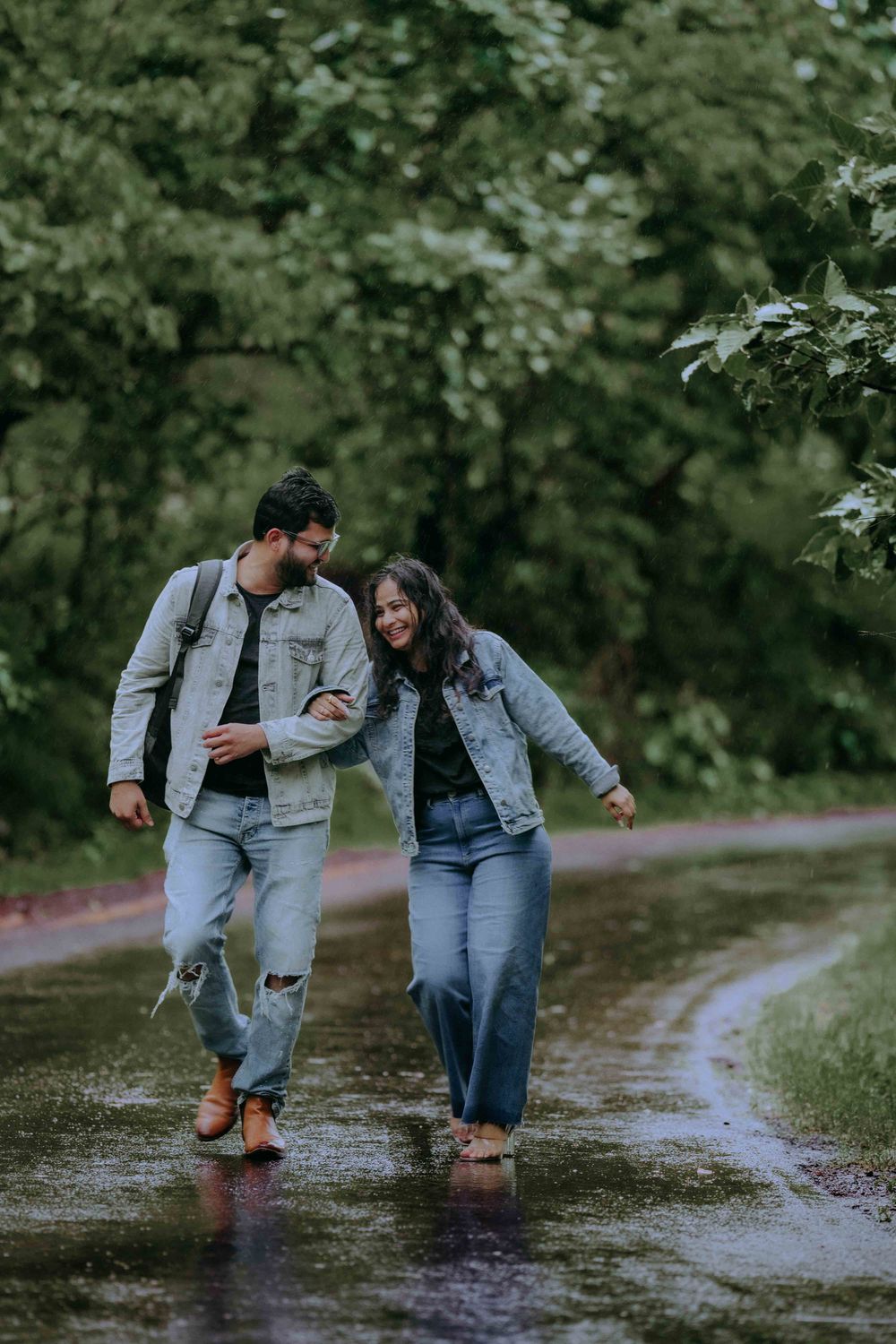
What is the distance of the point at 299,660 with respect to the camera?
21.6 feet

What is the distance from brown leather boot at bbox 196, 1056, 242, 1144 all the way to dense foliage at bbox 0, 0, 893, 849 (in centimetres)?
783

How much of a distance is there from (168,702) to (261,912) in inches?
27.8

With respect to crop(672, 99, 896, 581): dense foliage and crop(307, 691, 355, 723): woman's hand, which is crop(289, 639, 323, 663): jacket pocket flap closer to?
crop(307, 691, 355, 723): woman's hand

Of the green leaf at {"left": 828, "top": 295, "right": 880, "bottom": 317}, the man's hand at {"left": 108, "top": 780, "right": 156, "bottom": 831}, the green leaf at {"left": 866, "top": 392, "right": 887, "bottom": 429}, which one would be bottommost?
the man's hand at {"left": 108, "top": 780, "right": 156, "bottom": 831}

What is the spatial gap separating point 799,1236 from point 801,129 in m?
17.4

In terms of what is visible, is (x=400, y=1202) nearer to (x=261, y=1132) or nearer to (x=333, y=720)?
(x=261, y=1132)

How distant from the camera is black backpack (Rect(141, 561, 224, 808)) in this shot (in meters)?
6.55

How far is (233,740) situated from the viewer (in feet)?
20.9

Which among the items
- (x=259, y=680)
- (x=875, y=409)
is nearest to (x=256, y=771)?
(x=259, y=680)

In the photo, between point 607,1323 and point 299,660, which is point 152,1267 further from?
point 299,660

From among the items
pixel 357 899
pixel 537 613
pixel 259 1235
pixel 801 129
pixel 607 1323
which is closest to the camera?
pixel 607 1323

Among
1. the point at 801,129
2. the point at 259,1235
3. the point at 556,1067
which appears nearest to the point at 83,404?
the point at 801,129

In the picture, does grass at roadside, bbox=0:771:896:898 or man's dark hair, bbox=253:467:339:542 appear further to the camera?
grass at roadside, bbox=0:771:896:898

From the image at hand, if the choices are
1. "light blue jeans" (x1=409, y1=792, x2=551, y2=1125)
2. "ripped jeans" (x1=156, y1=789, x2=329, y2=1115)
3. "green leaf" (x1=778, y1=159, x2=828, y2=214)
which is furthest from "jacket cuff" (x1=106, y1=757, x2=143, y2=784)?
"green leaf" (x1=778, y1=159, x2=828, y2=214)
